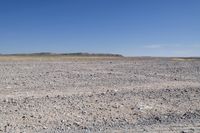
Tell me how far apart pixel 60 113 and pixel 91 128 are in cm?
151

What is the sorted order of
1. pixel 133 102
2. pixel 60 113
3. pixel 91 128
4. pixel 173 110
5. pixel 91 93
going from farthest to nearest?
pixel 91 93, pixel 133 102, pixel 173 110, pixel 60 113, pixel 91 128

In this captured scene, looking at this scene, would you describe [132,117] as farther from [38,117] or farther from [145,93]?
[145,93]

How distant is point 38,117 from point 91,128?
5.10 ft

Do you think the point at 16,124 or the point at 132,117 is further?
the point at 132,117

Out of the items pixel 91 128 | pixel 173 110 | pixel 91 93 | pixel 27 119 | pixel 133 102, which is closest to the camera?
pixel 91 128

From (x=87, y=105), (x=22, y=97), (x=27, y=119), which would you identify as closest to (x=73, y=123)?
(x=27, y=119)

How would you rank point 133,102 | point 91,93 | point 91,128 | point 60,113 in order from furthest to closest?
point 91,93 < point 133,102 < point 60,113 < point 91,128

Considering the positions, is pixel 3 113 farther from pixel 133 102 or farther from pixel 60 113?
pixel 133 102

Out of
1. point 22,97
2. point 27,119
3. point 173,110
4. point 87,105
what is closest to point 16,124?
point 27,119

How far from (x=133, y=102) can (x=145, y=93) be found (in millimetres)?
2042

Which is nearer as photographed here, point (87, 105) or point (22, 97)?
point (87, 105)

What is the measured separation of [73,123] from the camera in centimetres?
857

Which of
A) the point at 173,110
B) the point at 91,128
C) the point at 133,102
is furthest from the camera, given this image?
the point at 133,102

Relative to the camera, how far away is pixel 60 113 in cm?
945
